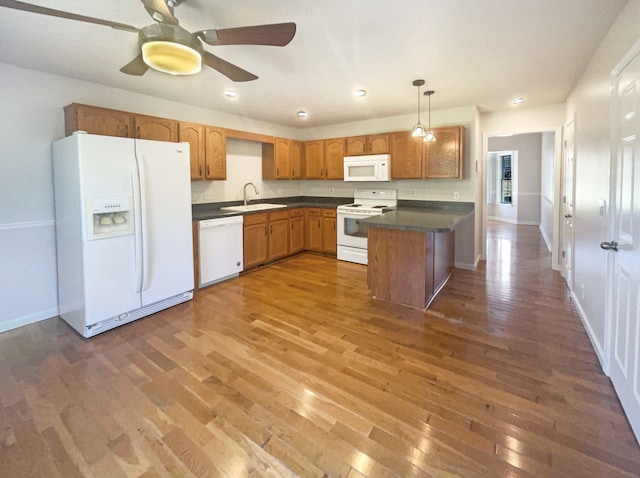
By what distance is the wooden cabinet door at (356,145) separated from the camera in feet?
17.3

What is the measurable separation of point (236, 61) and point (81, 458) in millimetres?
2997

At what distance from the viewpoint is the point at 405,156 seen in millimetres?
4883

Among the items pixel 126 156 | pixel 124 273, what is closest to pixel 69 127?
pixel 126 156

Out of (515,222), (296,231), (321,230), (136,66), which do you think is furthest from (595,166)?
(515,222)

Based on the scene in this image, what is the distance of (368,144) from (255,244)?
2427 millimetres

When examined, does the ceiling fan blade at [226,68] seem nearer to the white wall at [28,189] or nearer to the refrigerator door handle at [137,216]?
the refrigerator door handle at [137,216]

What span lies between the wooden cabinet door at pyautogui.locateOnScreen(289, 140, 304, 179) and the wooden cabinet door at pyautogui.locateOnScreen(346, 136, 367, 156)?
993 mm

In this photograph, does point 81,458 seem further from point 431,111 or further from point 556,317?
point 431,111

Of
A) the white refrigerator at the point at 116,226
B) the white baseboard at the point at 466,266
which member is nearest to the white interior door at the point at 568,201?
the white baseboard at the point at 466,266

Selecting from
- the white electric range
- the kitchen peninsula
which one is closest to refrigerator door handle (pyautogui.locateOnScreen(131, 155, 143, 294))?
the kitchen peninsula

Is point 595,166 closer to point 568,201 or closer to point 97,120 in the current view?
point 568,201

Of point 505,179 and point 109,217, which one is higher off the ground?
point 505,179

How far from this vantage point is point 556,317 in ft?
10.1

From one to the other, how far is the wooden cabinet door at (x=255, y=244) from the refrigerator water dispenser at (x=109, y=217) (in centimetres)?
182
